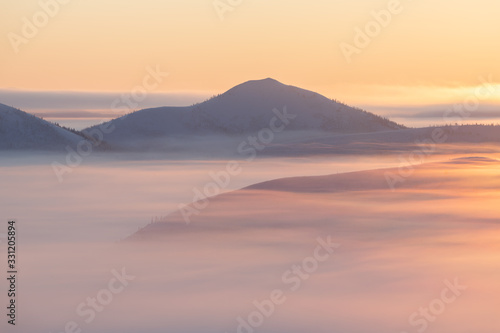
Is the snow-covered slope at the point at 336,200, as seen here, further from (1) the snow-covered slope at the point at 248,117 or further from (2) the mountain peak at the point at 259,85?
(2) the mountain peak at the point at 259,85

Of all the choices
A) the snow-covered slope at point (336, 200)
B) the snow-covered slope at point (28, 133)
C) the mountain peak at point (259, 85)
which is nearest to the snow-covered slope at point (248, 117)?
the mountain peak at point (259, 85)

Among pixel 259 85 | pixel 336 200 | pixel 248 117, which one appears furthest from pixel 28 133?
pixel 336 200

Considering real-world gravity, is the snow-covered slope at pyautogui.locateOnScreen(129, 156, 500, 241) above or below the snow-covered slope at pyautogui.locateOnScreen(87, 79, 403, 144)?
below

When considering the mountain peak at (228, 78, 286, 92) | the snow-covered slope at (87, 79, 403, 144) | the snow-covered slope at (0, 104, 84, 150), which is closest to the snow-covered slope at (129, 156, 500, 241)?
the snow-covered slope at (0, 104, 84, 150)

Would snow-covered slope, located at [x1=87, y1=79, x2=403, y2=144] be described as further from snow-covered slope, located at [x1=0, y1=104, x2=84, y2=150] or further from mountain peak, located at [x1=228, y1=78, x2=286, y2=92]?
snow-covered slope, located at [x1=0, y1=104, x2=84, y2=150]

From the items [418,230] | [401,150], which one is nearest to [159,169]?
[401,150]

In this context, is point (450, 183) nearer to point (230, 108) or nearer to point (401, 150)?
point (401, 150)

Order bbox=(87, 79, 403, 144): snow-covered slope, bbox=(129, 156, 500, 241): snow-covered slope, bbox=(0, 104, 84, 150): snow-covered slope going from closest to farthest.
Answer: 1. bbox=(129, 156, 500, 241): snow-covered slope
2. bbox=(0, 104, 84, 150): snow-covered slope
3. bbox=(87, 79, 403, 144): snow-covered slope
